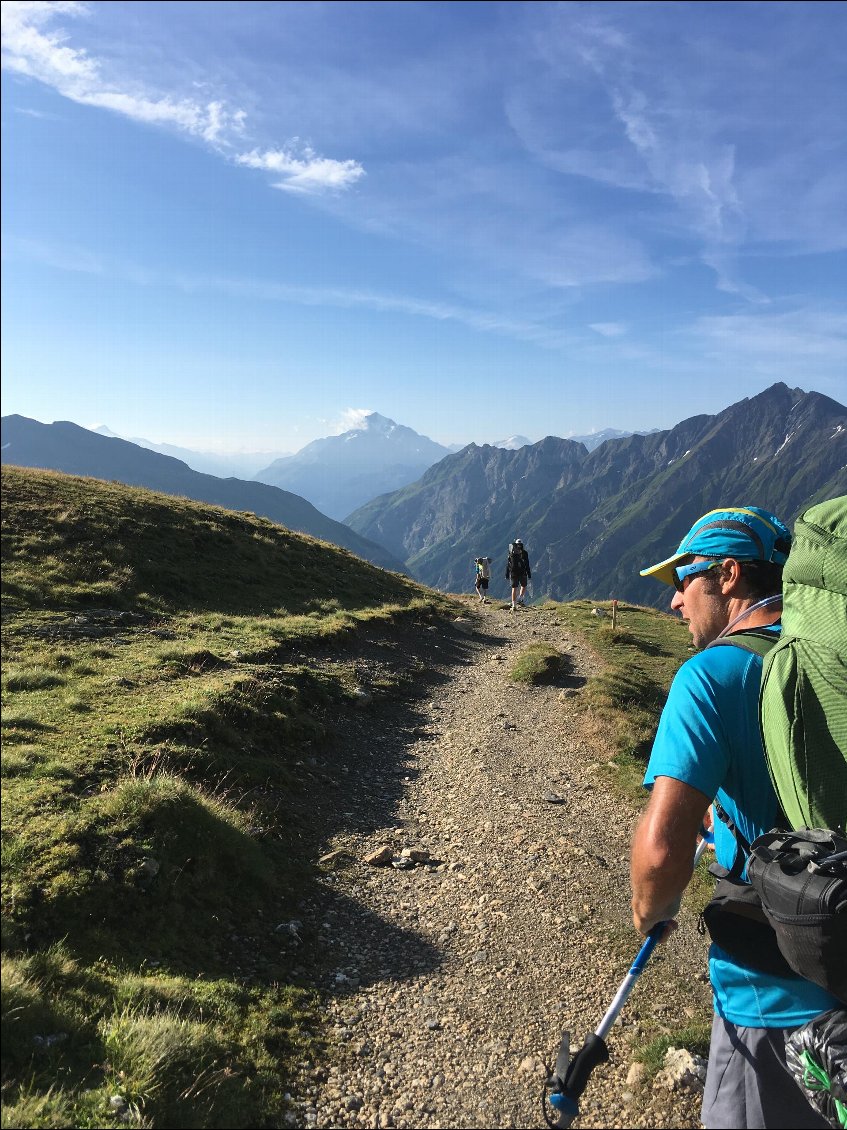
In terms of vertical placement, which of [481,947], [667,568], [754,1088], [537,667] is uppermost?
[667,568]

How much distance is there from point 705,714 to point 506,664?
58.7ft

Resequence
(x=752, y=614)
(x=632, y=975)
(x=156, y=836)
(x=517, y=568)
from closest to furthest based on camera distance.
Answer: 1. (x=752, y=614)
2. (x=632, y=975)
3. (x=156, y=836)
4. (x=517, y=568)

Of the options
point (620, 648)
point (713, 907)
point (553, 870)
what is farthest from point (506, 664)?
point (713, 907)

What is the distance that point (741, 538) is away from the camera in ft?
10.4

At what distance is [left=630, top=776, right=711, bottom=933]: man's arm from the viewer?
2695 millimetres

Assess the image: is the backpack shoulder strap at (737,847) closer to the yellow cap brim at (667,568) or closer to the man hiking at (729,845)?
the man hiking at (729,845)

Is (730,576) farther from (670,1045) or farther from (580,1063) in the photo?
(670,1045)

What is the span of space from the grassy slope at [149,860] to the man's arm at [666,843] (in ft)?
10.9

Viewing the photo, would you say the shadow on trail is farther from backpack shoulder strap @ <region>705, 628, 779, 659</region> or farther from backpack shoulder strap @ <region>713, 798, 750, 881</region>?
backpack shoulder strap @ <region>705, 628, 779, 659</region>

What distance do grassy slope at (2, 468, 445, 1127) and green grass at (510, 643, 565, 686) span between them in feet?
17.2

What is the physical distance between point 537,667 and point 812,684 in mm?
16165

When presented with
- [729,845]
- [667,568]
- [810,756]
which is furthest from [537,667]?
[810,756]

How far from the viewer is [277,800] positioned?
30.0 ft

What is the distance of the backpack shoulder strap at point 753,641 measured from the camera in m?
2.75
